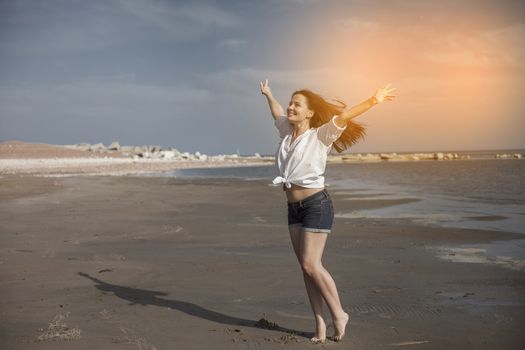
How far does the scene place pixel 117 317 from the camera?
17.0ft

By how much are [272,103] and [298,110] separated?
0.63 m

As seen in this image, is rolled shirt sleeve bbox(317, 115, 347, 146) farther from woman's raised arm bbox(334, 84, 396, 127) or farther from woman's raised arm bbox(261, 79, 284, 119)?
woman's raised arm bbox(261, 79, 284, 119)

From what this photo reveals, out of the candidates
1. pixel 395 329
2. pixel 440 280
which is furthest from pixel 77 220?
pixel 395 329

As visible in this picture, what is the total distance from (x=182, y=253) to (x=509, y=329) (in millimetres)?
5088

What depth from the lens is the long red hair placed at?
4809 millimetres

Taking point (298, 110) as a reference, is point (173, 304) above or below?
below

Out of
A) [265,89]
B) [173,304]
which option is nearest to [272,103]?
[265,89]

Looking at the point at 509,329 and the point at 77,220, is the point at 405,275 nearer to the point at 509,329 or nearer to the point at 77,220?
the point at 509,329

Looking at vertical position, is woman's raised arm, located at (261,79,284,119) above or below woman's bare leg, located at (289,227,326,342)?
above

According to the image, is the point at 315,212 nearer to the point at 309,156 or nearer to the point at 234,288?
the point at 309,156

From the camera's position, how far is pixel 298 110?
189 inches

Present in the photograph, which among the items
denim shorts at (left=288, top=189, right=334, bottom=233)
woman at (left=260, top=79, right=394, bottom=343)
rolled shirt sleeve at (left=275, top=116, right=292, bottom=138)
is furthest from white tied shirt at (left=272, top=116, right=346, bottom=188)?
rolled shirt sleeve at (left=275, top=116, right=292, bottom=138)

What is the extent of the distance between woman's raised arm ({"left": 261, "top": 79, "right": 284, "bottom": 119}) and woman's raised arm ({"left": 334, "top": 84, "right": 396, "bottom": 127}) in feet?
3.07

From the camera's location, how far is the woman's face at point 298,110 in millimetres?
4793
